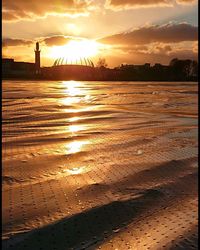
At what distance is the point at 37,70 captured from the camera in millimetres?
107812

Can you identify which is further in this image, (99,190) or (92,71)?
(92,71)

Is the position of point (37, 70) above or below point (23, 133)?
above

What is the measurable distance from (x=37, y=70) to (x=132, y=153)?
104632 millimetres

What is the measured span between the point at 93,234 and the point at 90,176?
179 centimetres

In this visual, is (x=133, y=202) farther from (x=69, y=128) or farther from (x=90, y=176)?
(x=69, y=128)

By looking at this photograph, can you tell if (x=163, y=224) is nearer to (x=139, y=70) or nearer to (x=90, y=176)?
(x=90, y=176)

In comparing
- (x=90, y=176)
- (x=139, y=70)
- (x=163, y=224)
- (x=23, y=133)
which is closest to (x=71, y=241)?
(x=163, y=224)

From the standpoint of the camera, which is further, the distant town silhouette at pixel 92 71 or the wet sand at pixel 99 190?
the distant town silhouette at pixel 92 71

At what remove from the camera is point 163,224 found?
133 inches

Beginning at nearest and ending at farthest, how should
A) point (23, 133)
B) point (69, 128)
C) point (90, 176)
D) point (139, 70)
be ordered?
point (90, 176) → point (23, 133) → point (69, 128) → point (139, 70)

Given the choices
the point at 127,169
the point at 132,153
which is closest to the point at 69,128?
the point at 132,153

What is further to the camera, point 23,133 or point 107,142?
point 23,133

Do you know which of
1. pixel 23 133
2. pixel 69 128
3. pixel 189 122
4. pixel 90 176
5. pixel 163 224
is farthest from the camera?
pixel 189 122

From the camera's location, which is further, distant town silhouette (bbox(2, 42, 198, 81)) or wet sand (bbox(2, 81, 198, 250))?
distant town silhouette (bbox(2, 42, 198, 81))
